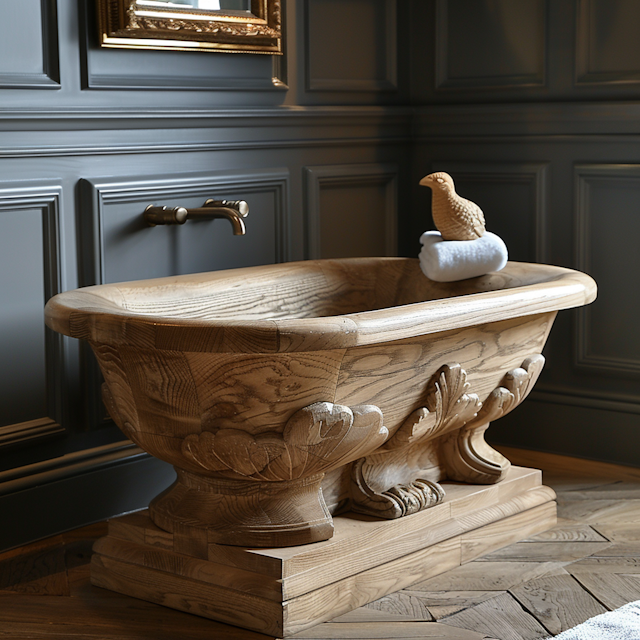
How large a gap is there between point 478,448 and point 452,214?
18.9 inches

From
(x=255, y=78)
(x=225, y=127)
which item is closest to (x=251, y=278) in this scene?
(x=225, y=127)

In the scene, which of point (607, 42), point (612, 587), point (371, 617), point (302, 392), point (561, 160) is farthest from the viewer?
point (561, 160)

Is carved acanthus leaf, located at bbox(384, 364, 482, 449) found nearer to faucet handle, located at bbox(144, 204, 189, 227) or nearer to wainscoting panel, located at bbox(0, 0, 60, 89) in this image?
faucet handle, located at bbox(144, 204, 189, 227)

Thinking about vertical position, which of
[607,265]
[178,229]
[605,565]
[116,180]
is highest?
[116,180]

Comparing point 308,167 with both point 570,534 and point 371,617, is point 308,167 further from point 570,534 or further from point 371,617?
point 371,617

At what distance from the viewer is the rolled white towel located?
2008 millimetres

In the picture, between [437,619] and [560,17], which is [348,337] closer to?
[437,619]

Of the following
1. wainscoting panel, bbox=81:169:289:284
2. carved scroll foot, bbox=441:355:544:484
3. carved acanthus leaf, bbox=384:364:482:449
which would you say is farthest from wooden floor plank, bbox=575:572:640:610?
wainscoting panel, bbox=81:169:289:284

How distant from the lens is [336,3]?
251 centimetres

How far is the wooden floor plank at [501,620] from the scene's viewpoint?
1547 millimetres

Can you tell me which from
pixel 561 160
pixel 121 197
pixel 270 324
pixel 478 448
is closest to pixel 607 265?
pixel 561 160

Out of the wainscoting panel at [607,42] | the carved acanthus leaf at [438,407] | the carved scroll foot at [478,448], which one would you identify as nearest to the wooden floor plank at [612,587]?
the carved scroll foot at [478,448]

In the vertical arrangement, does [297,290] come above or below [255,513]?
above

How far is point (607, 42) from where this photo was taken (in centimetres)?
238
